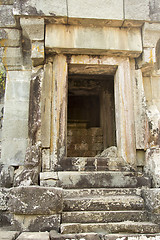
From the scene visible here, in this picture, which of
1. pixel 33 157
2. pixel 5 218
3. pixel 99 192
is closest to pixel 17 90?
pixel 33 157

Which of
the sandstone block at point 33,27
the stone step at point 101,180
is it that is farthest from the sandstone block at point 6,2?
the stone step at point 101,180

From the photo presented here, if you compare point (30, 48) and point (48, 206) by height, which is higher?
point (30, 48)

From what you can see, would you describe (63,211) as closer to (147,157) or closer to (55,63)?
(147,157)

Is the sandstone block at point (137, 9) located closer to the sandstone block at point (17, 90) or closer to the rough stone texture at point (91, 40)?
the rough stone texture at point (91, 40)

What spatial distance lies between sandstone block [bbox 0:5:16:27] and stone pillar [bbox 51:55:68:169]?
1136mm

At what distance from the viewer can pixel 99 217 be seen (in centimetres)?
280

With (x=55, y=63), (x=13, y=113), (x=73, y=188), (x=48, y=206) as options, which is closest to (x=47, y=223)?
(x=48, y=206)

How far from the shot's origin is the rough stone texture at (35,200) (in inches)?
104

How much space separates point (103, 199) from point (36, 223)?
0.86 metres

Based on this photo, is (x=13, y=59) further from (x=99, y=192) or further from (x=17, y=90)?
(x=99, y=192)

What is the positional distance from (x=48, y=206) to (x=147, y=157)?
1.78 metres

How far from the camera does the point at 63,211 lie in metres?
2.89

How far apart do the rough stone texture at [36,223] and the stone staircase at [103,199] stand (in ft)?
0.37

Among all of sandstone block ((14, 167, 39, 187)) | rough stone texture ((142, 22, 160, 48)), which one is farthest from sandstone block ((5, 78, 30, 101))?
rough stone texture ((142, 22, 160, 48))
